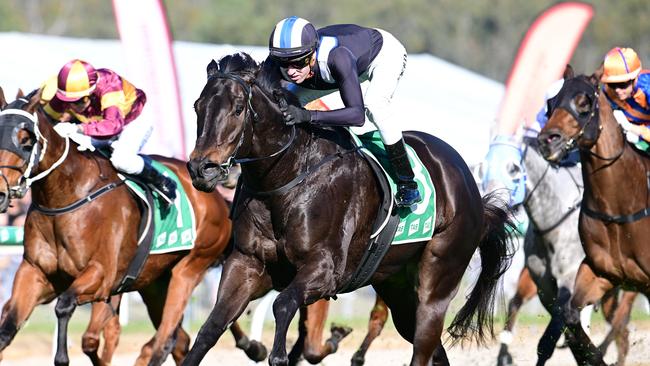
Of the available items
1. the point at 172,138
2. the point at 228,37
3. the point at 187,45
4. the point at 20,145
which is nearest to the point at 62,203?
the point at 20,145

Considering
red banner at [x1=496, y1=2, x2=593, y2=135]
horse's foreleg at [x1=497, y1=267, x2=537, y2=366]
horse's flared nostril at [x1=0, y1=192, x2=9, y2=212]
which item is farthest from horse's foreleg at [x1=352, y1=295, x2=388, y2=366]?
red banner at [x1=496, y1=2, x2=593, y2=135]

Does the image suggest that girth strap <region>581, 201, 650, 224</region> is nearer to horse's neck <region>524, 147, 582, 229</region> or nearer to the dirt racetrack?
horse's neck <region>524, 147, 582, 229</region>

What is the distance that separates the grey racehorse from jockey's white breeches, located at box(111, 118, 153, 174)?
8.94 feet

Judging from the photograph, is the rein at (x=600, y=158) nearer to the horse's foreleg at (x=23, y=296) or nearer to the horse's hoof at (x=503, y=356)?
the horse's hoof at (x=503, y=356)

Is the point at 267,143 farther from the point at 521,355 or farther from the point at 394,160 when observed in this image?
the point at 521,355

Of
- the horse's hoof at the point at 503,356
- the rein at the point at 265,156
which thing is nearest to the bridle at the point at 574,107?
the rein at the point at 265,156

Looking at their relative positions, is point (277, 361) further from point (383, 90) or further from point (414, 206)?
point (383, 90)

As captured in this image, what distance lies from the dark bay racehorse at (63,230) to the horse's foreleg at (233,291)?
140 centimetres

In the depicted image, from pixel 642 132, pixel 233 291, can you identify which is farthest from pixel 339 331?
pixel 233 291

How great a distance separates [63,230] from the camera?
6207mm

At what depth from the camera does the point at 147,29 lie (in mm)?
12562

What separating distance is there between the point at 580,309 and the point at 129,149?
291 centimetres

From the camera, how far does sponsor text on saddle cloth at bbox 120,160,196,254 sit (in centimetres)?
697

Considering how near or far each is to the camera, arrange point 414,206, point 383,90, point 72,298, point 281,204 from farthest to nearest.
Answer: point 72,298
point 414,206
point 383,90
point 281,204
